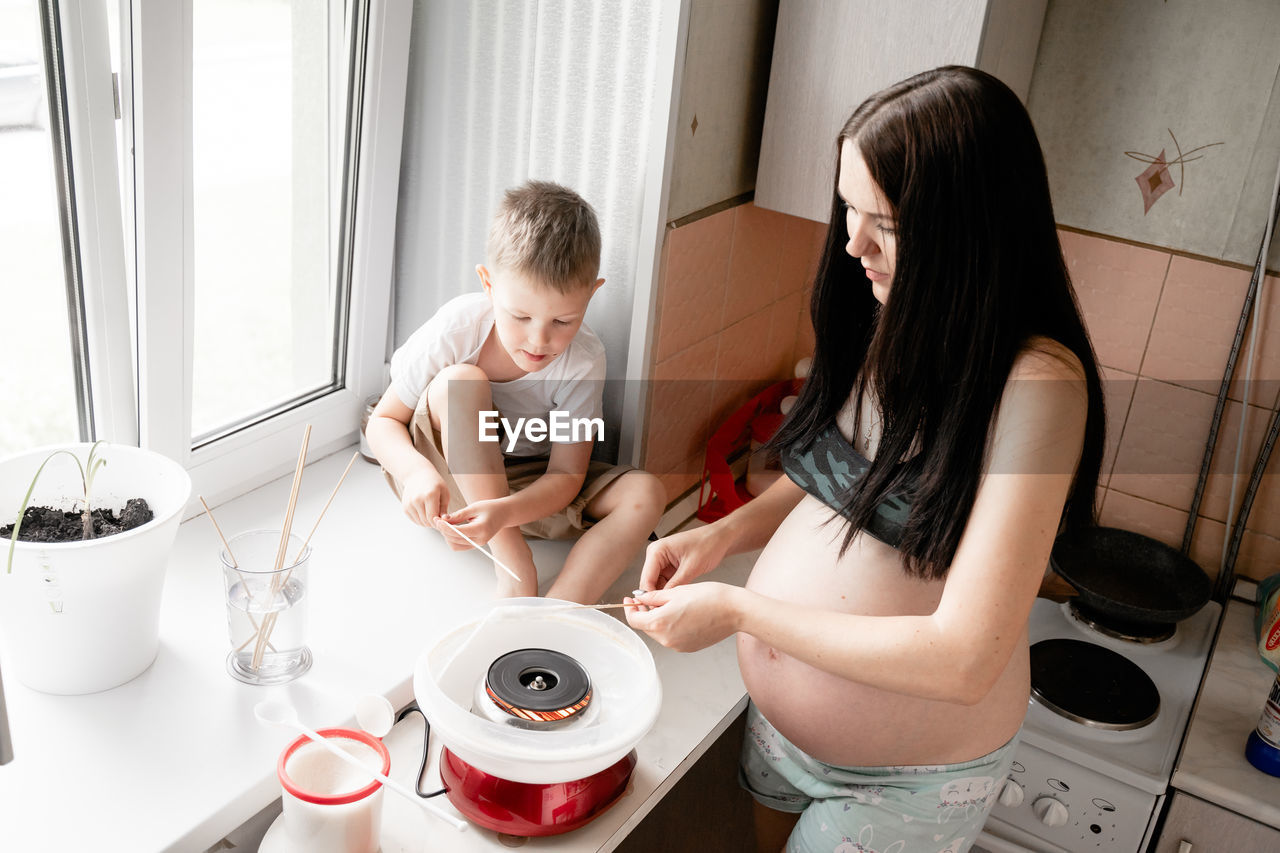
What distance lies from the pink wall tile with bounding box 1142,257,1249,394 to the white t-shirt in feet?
2.94

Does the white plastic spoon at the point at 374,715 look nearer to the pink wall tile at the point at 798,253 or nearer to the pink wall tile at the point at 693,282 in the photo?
the pink wall tile at the point at 693,282

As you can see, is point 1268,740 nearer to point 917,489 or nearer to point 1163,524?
point 1163,524

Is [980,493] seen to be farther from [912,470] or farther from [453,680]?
[453,680]

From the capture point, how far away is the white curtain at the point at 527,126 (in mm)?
1427

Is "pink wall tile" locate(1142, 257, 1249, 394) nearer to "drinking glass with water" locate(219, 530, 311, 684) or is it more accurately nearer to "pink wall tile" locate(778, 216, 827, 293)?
"pink wall tile" locate(778, 216, 827, 293)

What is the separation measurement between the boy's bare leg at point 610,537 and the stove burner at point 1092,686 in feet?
2.03

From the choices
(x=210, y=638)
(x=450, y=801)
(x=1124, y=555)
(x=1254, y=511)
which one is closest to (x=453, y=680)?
(x=450, y=801)

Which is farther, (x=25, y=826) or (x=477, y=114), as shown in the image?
(x=477, y=114)

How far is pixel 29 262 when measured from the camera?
123 cm

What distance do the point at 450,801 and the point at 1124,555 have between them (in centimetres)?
120

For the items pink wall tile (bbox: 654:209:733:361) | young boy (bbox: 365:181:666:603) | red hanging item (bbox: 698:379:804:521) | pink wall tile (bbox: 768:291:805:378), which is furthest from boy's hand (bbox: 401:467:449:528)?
pink wall tile (bbox: 768:291:805:378)

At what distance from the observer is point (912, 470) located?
1.05m

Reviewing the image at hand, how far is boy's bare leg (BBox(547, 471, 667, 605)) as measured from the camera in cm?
137

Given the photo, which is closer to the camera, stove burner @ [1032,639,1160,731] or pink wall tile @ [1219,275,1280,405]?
stove burner @ [1032,639,1160,731]
